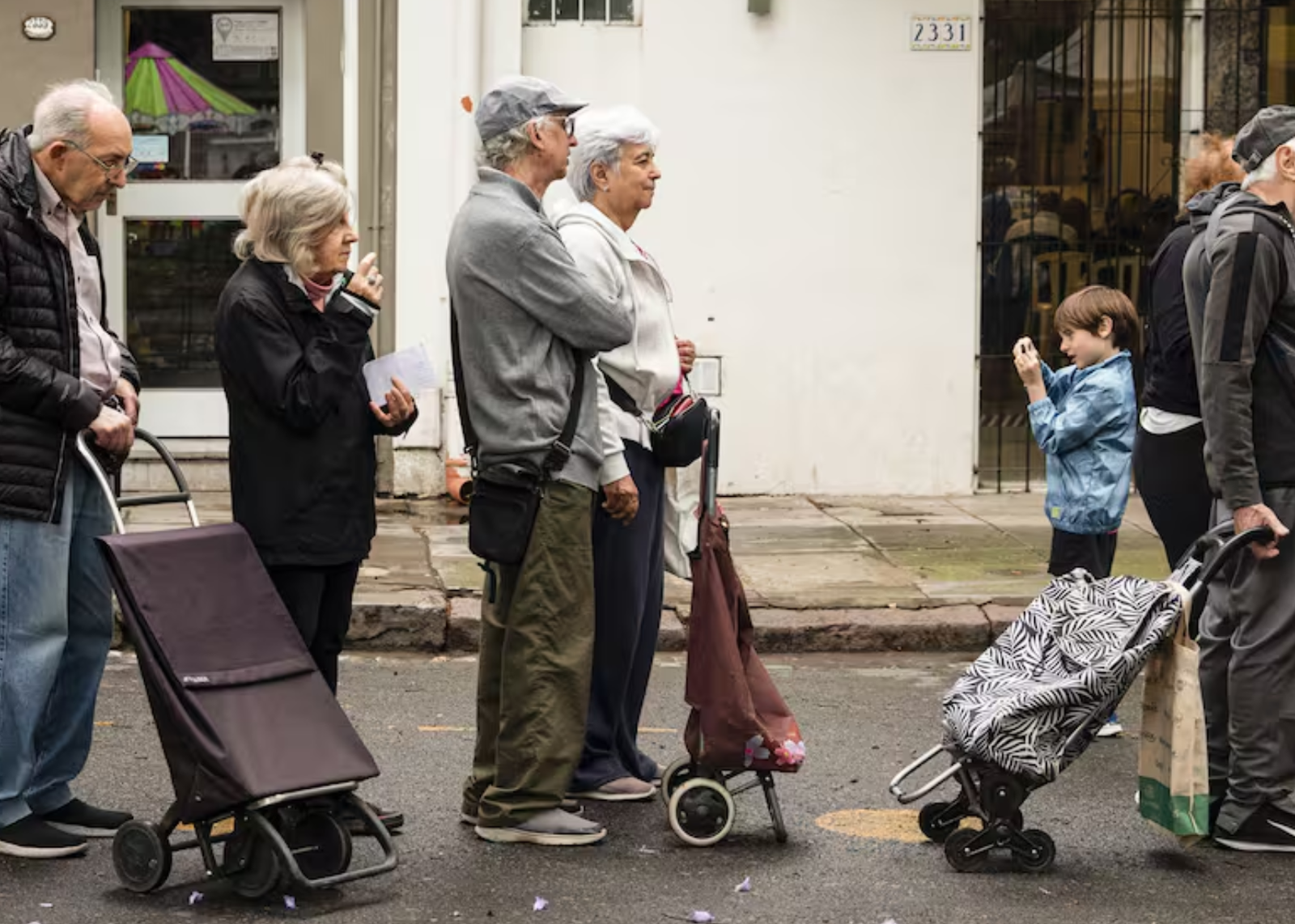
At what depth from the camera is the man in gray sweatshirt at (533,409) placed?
5461 millimetres

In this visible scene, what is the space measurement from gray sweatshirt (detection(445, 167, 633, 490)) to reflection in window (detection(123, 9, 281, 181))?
6283 mm

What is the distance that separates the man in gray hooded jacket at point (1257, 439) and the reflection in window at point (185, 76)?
697 centimetres

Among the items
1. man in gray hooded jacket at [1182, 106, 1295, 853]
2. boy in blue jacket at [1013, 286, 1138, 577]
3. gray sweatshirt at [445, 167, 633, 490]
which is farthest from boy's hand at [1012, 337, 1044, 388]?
gray sweatshirt at [445, 167, 633, 490]

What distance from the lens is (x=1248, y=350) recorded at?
5.52 m

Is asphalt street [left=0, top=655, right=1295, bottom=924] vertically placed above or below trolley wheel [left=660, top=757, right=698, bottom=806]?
below

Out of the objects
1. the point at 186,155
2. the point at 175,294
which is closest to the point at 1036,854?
the point at 175,294

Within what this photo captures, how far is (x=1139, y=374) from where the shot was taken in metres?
11.8

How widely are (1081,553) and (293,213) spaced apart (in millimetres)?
3003

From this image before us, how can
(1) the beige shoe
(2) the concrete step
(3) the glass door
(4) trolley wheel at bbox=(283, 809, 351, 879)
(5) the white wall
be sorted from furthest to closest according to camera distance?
(5) the white wall
(3) the glass door
(2) the concrete step
(1) the beige shoe
(4) trolley wheel at bbox=(283, 809, 351, 879)

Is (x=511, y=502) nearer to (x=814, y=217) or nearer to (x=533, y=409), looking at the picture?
(x=533, y=409)

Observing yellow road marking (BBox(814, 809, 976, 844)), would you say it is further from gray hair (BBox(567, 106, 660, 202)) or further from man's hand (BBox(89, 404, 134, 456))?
man's hand (BBox(89, 404, 134, 456))

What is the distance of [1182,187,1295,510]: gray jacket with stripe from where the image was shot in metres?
5.52

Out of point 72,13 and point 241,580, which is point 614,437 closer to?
point 241,580

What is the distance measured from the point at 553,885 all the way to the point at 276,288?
64.9 inches
